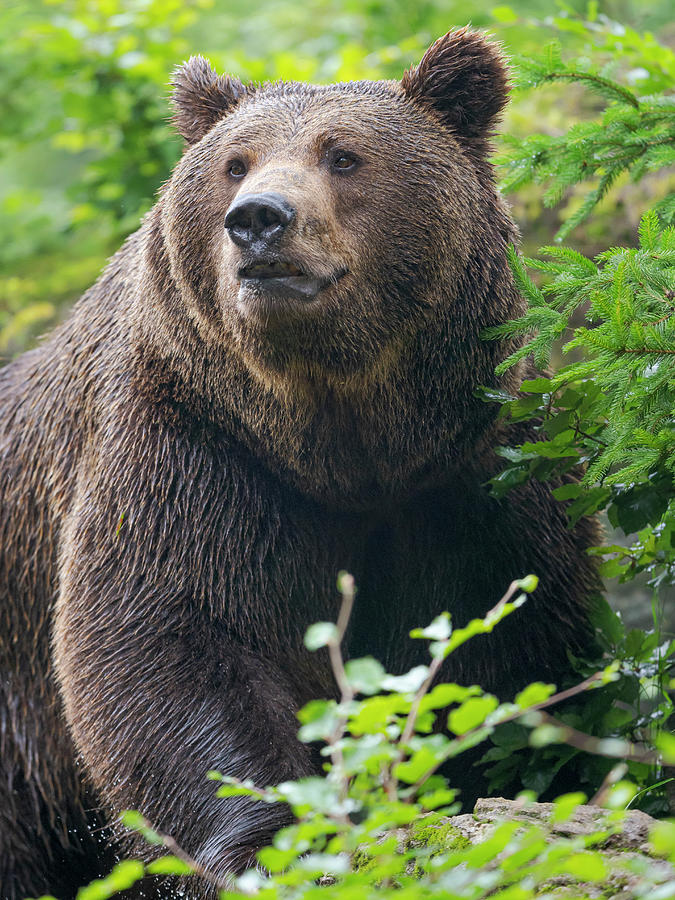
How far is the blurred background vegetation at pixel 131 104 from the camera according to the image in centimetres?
886

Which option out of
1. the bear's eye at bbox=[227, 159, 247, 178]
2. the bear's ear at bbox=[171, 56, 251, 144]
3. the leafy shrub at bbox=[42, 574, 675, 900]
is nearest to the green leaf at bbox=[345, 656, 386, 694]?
the leafy shrub at bbox=[42, 574, 675, 900]

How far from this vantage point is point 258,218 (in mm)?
3689

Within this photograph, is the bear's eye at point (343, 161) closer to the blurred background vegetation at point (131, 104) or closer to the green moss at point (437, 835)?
the green moss at point (437, 835)

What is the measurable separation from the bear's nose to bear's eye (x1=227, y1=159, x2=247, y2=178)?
2.12 ft

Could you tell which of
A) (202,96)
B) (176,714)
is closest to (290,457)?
(176,714)

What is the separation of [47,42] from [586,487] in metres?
6.90

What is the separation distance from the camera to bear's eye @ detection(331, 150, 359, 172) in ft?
13.9

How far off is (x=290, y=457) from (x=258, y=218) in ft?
3.54

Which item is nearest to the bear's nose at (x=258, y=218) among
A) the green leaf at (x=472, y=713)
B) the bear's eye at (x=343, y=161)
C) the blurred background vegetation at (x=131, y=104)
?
the bear's eye at (x=343, y=161)

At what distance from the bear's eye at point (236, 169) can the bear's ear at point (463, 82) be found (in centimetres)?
77

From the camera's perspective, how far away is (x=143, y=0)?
9.25m

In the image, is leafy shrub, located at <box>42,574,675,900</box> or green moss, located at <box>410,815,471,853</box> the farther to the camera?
green moss, located at <box>410,815,471,853</box>

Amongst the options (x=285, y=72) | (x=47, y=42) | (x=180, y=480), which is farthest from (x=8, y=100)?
(x=180, y=480)

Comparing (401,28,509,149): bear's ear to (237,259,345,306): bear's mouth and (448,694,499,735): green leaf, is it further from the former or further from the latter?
(448,694,499,735): green leaf
